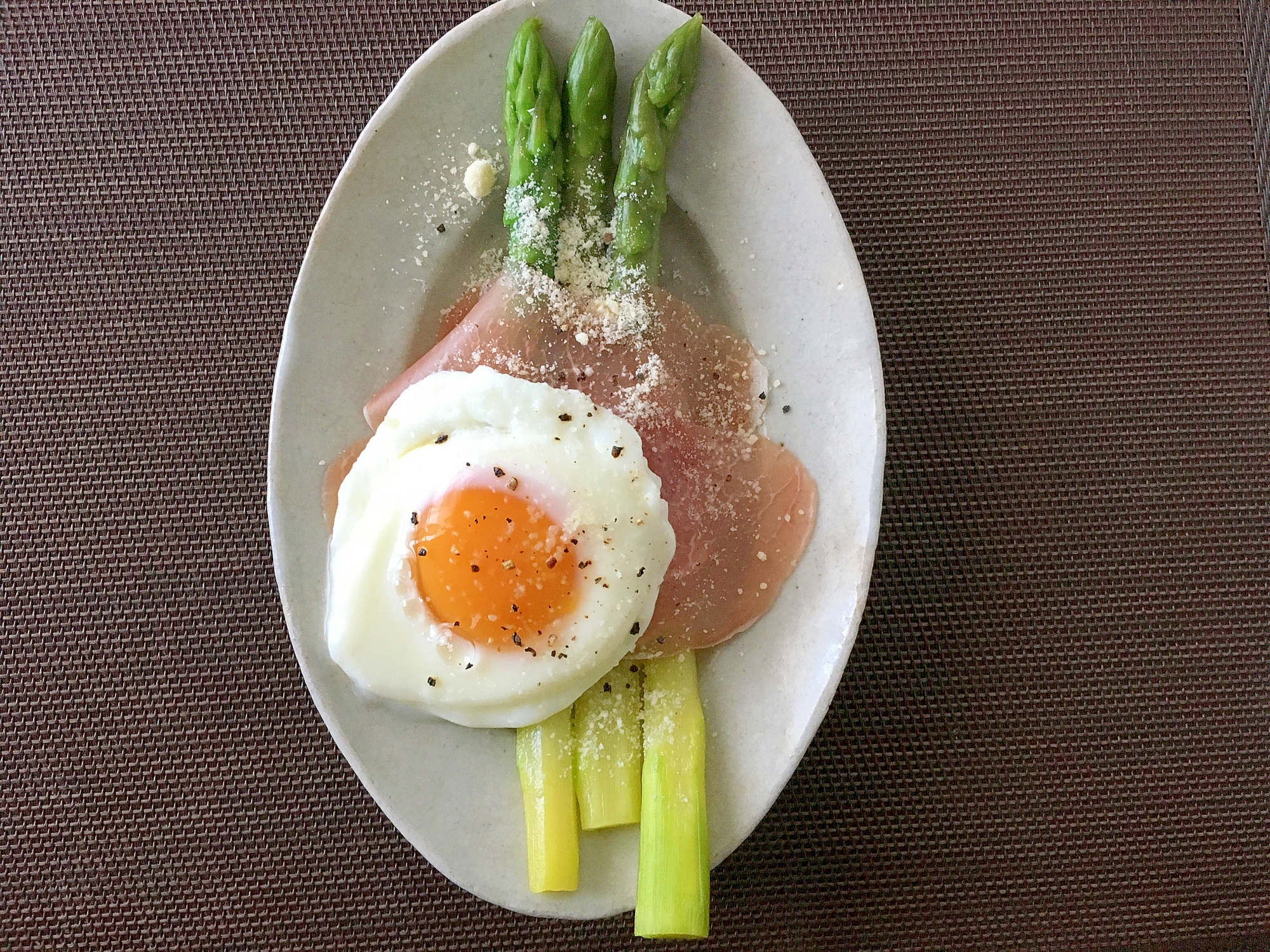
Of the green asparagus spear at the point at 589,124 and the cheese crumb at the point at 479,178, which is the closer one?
the green asparagus spear at the point at 589,124

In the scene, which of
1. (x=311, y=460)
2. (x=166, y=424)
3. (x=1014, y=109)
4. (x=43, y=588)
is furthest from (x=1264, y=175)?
(x=43, y=588)

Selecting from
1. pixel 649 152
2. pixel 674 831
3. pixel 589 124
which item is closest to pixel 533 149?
pixel 589 124

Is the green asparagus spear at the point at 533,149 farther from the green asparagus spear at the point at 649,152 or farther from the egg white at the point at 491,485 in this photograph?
the egg white at the point at 491,485

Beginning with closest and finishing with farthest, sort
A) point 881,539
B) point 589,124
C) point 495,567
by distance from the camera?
point 495,567, point 589,124, point 881,539

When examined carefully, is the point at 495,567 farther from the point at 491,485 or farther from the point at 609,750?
the point at 609,750

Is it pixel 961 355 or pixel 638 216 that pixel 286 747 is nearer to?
pixel 638 216

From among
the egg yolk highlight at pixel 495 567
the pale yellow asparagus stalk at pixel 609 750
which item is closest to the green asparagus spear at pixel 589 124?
the egg yolk highlight at pixel 495 567

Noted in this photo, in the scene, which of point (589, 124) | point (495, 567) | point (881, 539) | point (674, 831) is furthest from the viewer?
point (881, 539)
